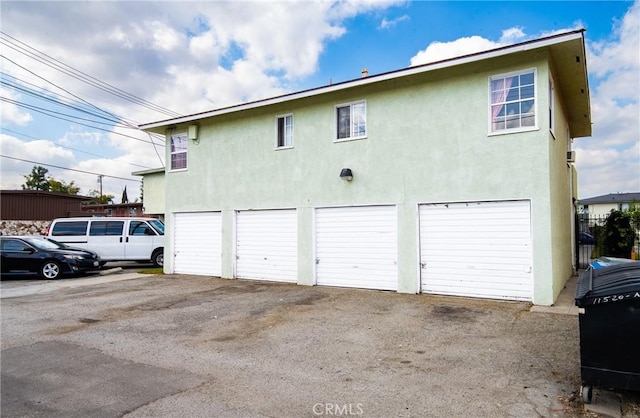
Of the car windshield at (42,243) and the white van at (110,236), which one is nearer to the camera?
the car windshield at (42,243)

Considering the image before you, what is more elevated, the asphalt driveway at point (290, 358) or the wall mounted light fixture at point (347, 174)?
the wall mounted light fixture at point (347, 174)

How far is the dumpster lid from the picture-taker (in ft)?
12.0

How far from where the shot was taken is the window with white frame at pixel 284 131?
1221 cm

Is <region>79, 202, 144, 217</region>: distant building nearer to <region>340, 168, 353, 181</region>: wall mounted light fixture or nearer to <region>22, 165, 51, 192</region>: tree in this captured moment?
<region>340, 168, 353, 181</region>: wall mounted light fixture

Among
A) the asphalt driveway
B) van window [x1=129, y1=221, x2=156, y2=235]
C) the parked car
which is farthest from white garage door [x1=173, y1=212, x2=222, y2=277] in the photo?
the asphalt driveway

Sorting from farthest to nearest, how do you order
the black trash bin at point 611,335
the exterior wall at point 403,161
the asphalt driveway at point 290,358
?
the exterior wall at point 403,161 → the asphalt driveway at point 290,358 → the black trash bin at point 611,335

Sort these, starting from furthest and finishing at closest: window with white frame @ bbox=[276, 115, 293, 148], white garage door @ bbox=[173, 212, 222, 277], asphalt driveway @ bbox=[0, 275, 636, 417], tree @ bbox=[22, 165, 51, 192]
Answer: tree @ bbox=[22, 165, 51, 192], white garage door @ bbox=[173, 212, 222, 277], window with white frame @ bbox=[276, 115, 293, 148], asphalt driveway @ bbox=[0, 275, 636, 417]

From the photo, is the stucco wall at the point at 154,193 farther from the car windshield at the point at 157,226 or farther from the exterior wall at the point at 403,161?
the exterior wall at the point at 403,161

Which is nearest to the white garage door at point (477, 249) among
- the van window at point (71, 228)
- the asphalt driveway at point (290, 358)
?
the asphalt driveway at point (290, 358)

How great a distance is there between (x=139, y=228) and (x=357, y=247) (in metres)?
10.5

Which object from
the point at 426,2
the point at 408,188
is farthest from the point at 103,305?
the point at 426,2

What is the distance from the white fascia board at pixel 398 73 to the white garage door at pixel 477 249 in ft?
10.6

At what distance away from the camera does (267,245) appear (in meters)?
12.4

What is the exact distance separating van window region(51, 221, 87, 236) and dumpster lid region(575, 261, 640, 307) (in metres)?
17.5
